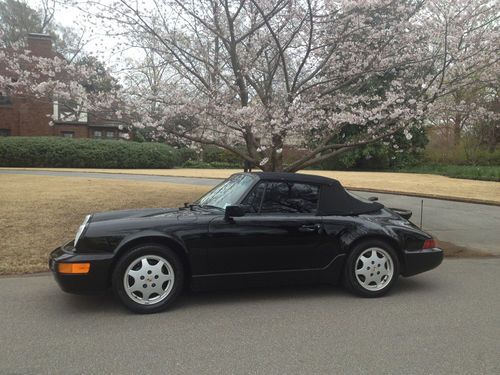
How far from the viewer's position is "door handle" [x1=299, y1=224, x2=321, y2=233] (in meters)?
4.73

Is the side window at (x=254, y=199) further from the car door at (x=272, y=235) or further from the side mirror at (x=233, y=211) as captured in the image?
the side mirror at (x=233, y=211)

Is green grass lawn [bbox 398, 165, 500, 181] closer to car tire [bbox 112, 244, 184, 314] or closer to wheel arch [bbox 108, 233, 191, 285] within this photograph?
wheel arch [bbox 108, 233, 191, 285]

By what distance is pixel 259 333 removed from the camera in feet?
12.6

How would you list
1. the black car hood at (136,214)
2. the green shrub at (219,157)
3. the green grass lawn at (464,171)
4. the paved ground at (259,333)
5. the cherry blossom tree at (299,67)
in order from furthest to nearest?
the green shrub at (219,157) → the green grass lawn at (464,171) → the cherry blossom tree at (299,67) → the black car hood at (136,214) → the paved ground at (259,333)

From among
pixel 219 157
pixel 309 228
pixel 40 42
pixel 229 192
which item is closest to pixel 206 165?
pixel 219 157

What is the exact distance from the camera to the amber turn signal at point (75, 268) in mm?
4105

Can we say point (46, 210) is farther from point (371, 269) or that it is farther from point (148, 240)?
point (371, 269)

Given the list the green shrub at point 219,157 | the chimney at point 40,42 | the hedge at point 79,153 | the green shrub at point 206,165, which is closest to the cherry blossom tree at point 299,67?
the hedge at point 79,153

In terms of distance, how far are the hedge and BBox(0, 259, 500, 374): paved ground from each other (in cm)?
2243

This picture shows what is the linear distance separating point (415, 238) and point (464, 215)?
24.3 feet

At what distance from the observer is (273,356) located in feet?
11.2

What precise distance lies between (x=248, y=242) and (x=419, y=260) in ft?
6.60

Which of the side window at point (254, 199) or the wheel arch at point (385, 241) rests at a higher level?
the side window at point (254, 199)

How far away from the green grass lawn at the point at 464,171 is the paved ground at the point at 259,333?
23387 millimetres
